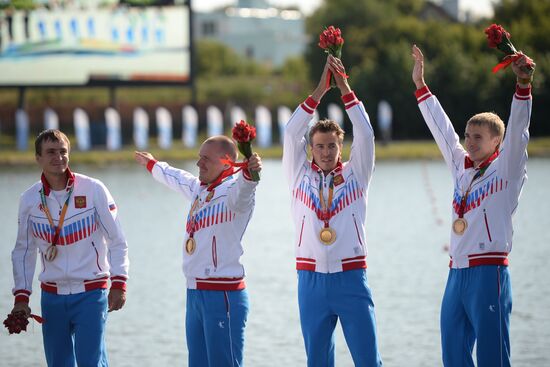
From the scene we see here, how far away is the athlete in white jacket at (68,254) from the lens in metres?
7.78

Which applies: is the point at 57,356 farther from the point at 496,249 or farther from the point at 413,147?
the point at 413,147

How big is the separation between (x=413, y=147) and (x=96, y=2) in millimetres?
12520

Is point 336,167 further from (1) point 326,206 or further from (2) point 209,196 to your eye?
(2) point 209,196

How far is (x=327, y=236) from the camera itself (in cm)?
782

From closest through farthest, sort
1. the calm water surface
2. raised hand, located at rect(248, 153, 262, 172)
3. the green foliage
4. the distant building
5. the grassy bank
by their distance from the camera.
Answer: raised hand, located at rect(248, 153, 262, 172)
the calm water surface
the grassy bank
the green foliage
the distant building

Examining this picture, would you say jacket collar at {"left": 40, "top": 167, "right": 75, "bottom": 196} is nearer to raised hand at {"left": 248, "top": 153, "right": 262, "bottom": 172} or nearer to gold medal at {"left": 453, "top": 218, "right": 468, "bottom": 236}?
raised hand at {"left": 248, "top": 153, "right": 262, "bottom": 172}

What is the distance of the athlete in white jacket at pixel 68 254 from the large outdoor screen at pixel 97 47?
118 ft

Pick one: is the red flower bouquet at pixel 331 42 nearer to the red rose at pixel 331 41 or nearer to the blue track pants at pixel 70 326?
the red rose at pixel 331 41

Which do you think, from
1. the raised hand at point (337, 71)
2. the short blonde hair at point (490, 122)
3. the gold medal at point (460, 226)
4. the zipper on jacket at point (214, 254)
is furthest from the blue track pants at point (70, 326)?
the short blonde hair at point (490, 122)

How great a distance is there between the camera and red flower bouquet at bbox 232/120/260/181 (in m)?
7.31

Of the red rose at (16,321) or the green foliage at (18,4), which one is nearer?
the red rose at (16,321)

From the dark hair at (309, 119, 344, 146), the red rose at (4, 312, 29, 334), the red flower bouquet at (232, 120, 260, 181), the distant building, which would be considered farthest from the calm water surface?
the distant building

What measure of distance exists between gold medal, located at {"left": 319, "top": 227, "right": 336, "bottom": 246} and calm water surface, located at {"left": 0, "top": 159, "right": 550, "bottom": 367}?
3510mm

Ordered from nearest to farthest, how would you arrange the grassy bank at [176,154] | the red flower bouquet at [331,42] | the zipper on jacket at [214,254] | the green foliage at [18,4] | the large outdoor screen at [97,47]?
the zipper on jacket at [214,254]
the red flower bouquet at [331,42]
the grassy bank at [176,154]
the green foliage at [18,4]
the large outdoor screen at [97,47]
